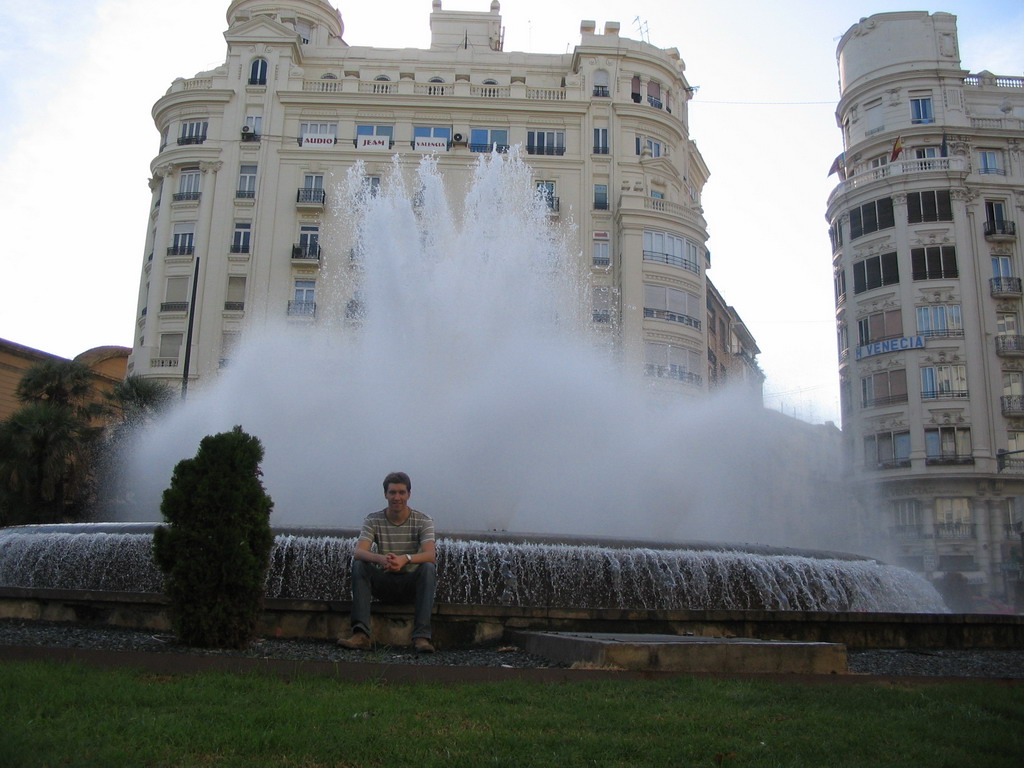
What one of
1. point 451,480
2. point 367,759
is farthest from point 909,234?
point 367,759

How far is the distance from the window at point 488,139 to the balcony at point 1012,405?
24.8 meters

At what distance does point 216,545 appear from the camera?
741 centimetres

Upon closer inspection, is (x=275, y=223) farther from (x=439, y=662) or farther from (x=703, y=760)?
(x=703, y=760)

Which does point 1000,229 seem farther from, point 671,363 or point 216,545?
point 216,545

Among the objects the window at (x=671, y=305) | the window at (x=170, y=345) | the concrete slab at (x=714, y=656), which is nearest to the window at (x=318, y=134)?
the window at (x=170, y=345)

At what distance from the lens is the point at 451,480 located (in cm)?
1744

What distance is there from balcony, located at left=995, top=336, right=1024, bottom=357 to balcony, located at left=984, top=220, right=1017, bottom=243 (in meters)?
4.72

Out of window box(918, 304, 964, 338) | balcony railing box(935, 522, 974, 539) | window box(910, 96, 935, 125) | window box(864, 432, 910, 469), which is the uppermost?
window box(910, 96, 935, 125)

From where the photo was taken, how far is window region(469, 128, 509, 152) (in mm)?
43500

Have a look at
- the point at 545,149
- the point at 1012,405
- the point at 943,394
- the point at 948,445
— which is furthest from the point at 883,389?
the point at 545,149

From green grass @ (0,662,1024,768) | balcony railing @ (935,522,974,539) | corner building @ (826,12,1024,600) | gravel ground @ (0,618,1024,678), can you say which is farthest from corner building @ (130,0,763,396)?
green grass @ (0,662,1024,768)

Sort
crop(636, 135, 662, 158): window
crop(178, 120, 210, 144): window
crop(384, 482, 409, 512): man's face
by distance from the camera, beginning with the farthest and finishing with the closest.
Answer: crop(636, 135, 662, 158): window, crop(178, 120, 210, 144): window, crop(384, 482, 409, 512): man's face

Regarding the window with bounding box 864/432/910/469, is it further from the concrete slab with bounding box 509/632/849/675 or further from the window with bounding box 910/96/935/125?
the concrete slab with bounding box 509/632/849/675

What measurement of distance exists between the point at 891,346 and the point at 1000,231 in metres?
7.47
